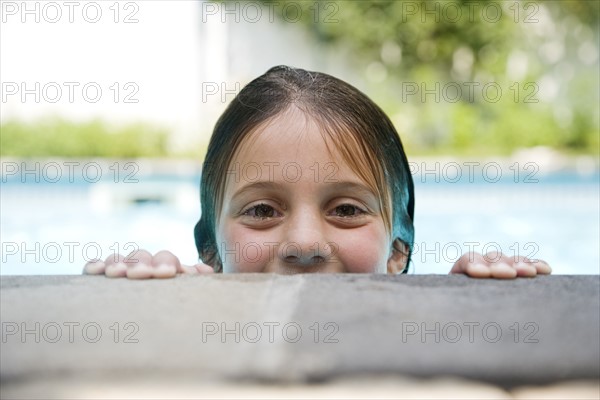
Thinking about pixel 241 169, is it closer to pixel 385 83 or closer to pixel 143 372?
pixel 143 372

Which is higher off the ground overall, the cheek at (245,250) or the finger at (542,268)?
the finger at (542,268)

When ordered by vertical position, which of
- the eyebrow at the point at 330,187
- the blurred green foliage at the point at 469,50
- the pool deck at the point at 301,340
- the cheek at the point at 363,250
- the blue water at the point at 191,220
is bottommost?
the blue water at the point at 191,220

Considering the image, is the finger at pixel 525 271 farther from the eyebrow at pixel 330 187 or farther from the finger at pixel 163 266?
the eyebrow at pixel 330 187

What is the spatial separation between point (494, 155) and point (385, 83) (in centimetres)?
344

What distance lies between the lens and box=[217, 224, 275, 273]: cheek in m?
2.01

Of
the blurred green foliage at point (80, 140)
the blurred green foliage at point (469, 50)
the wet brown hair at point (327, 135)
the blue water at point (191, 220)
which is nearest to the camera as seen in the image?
the wet brown hair at point (327, 135)

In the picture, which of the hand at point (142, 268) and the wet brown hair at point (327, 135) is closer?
the hand at point (142, 268)

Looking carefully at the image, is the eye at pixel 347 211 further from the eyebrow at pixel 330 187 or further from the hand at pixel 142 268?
the hand at pixel 142 268

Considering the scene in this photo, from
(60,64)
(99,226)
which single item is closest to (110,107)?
(60,64)

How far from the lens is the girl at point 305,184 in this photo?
6.49 ft

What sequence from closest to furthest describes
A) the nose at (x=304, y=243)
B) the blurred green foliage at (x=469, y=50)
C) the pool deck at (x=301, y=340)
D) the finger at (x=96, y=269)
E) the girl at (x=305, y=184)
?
the pool deck at (x=301, y=340) → the finger at (x=96, y=269) → the nose at (x=304, y=243) → the girl at (x=305, y=184) → the blurred green foliage at (x=469, y=50)

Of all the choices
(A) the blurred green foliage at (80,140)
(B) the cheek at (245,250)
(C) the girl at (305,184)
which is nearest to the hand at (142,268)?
(C) the girl at (305,184)

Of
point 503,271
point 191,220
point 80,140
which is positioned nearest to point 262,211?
point 503,271

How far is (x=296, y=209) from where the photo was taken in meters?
1.99
